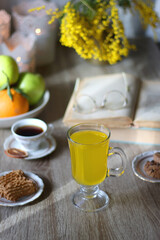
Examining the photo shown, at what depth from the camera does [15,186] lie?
828mm

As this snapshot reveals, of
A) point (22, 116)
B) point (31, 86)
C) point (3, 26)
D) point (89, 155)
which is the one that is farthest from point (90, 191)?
point (3, 26)

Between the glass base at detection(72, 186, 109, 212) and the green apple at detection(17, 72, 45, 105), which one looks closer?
the glass base at detection(72, 186, 109, 212)

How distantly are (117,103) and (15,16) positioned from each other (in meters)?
0.87

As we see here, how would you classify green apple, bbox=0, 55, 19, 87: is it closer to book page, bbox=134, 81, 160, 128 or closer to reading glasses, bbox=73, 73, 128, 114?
reading glasses, bbox=73, 73, 128, 114

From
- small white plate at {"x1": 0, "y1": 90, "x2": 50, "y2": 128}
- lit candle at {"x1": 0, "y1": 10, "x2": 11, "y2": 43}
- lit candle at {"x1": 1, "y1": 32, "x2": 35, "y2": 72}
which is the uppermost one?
lit candle at {"x1": 0, "y1": 10, "x2": 11, "y2": 43}

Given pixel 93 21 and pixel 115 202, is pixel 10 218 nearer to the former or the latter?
pixel 115 202

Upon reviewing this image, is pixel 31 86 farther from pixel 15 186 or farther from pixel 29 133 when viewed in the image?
pixel 15 186

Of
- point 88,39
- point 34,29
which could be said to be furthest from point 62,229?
point 34,29

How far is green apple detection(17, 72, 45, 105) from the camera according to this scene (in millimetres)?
1232

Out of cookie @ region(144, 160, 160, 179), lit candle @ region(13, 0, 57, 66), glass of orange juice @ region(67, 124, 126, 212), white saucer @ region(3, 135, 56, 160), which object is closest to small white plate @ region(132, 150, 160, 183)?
cookie @ region(144, 160, 160, 179)

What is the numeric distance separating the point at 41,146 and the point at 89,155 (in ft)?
1.06

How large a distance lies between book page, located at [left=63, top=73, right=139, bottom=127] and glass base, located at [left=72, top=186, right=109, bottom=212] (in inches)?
11.3

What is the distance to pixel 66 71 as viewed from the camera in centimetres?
163

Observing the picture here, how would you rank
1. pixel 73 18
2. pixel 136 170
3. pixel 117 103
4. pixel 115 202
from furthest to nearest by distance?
pixel 73 18, pixel 117 103, pixel 136 170, pixel 115 202
